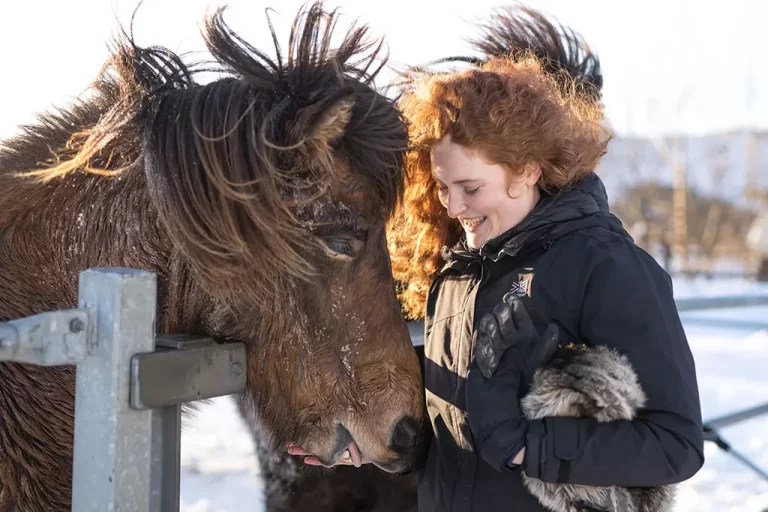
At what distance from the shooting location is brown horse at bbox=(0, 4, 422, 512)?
1796 millimetres

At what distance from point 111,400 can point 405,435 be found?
1.00m

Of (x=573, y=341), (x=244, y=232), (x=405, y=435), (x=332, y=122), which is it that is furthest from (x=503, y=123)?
(x=405, y=435)

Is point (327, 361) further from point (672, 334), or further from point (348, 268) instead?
point (672, 334)

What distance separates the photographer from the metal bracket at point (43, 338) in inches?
45.0

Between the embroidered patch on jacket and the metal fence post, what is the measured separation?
3.38ft

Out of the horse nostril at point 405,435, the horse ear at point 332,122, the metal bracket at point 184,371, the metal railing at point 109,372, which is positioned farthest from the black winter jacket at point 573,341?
the metal railing at point 109,372

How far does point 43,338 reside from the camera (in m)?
1.16

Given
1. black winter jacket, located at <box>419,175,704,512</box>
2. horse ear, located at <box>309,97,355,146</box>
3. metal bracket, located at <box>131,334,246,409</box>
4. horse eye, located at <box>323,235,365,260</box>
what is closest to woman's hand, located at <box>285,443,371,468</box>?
black winter jacket, located at <box>419,175,704,512</box>

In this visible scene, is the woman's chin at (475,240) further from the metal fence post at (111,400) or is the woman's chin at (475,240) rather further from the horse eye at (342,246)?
the metal fence post at (111,400)

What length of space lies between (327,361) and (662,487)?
906 mm

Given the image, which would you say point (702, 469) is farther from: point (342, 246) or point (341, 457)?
point (342, 246)

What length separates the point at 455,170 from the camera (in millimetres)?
2076

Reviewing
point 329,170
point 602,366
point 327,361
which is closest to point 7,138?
point 329,170

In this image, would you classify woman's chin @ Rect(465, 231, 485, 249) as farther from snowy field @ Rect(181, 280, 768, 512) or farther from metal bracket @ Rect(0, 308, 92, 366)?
snowy field @ Rect(181, 280, 768, 512)
